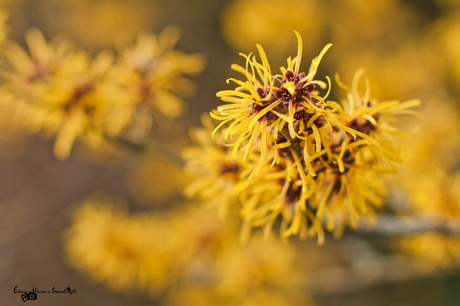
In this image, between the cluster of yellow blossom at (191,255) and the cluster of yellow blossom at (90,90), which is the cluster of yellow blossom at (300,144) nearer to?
the cluster of yellow blossom at (90,90)

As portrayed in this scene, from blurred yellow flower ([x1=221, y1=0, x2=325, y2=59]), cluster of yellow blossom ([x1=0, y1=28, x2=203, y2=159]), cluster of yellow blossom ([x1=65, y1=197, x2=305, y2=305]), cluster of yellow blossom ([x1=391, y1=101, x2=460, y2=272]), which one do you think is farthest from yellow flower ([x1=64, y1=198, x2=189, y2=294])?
blurred yellow flower ([x1=221, y1=0, x2=325, y2=59])

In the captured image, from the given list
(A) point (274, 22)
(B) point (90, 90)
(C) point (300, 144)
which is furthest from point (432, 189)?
(A) point (274, 22)

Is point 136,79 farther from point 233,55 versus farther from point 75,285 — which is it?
point 75,285

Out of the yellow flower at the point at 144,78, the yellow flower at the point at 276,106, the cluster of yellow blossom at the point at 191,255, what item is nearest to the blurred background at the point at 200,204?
the cluster of yellow blossom at the point at 191,255

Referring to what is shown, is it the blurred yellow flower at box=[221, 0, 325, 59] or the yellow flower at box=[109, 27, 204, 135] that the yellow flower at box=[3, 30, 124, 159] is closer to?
the yellow flower at box=[109, 27, 204, 135]

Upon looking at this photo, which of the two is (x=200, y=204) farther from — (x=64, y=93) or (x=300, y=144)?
(x=300, y=144)

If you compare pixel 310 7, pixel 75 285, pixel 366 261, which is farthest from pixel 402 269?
pixel 75 285
